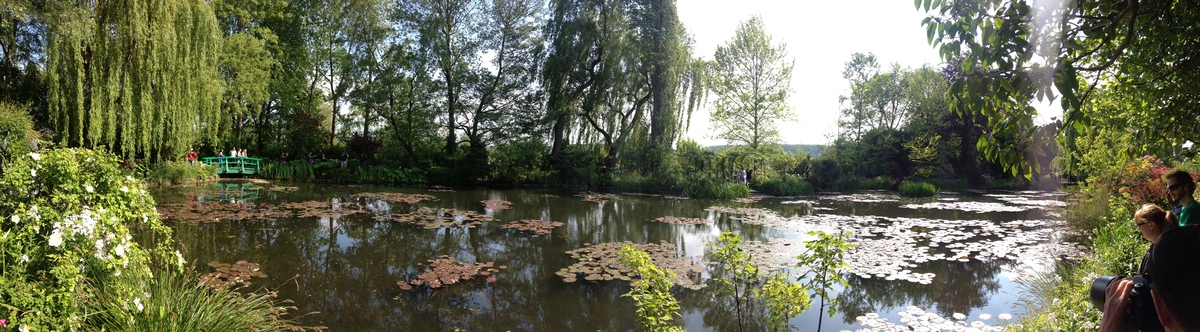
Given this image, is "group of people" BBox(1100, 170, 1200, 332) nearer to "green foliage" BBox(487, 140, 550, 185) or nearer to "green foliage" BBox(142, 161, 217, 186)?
"green foliage" BBox(142, 161, 217, 186)

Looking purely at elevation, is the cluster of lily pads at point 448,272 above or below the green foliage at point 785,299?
below

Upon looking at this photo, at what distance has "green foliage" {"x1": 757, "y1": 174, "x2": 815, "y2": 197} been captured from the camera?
19.2m

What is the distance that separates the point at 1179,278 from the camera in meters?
1.90

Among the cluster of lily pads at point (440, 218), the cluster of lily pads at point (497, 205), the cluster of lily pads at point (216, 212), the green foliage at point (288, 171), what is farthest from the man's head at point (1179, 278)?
the green foliage at point (288, 171)

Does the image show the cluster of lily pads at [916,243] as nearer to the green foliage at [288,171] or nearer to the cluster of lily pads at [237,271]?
the cluster of lily pads at [237,271]

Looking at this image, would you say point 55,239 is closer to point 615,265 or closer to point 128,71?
point 615,265

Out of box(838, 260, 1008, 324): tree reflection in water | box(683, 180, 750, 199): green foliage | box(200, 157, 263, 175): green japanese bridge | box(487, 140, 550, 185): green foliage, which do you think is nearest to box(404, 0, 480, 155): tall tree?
box(487, 140, 550, 185): green foliage

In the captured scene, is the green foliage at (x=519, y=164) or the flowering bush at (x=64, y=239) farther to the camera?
the green foliage at (x=519, y=164)

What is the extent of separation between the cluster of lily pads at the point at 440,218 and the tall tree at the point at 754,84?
1651cm

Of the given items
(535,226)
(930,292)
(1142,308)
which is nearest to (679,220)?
(535,226)

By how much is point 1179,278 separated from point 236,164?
26445 millimetres

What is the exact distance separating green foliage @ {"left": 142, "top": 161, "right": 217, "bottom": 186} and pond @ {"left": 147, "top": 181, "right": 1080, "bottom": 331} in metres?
2.33

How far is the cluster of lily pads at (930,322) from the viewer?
4469 millimetres

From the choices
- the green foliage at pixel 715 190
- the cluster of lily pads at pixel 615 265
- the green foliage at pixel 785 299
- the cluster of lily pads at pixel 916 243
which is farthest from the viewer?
the green foliage at pixel 715 190
